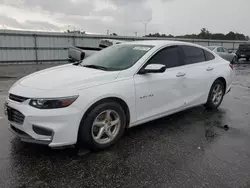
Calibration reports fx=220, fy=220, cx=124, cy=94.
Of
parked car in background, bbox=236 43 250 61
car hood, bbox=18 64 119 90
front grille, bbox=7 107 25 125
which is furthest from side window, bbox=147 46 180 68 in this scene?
parked car in background, bbox=236 43 250 61

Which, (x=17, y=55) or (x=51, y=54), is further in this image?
(x=51, y=54)

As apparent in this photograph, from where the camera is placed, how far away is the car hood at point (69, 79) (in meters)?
3.06

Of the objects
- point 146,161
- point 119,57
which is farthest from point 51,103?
point 119,57

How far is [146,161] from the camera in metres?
3.09

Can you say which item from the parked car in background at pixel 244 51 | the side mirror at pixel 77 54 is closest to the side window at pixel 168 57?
the side mirror at pixel 77 54

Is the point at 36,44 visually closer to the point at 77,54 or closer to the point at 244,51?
the point at 77,54

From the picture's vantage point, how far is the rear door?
14.9 feet

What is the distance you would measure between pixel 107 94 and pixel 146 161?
110 cm

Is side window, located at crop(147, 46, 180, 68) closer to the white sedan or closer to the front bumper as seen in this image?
the white sedan

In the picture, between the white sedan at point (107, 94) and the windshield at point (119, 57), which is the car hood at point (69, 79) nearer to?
the white sedan at point (107, 94)

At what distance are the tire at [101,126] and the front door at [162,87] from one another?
42 centimetres

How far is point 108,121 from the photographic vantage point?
11.2ft

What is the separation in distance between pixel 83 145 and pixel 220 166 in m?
1.94

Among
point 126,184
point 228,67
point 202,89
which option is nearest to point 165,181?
point 126,184
